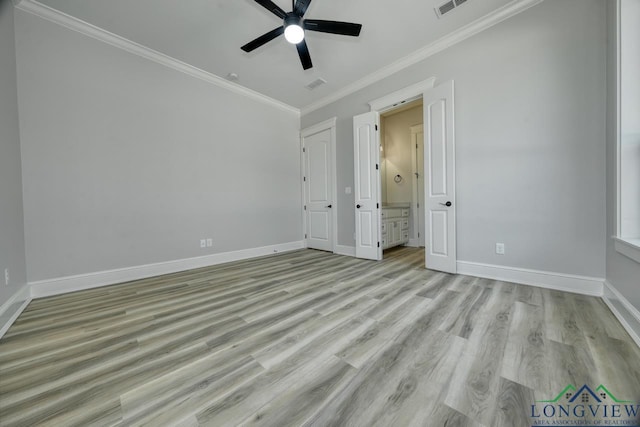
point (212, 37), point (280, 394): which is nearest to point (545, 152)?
point (280, 394)

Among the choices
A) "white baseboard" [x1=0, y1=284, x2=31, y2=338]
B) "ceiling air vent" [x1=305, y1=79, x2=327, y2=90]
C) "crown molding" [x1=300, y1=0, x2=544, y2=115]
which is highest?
"ceiling air vent" [x1=305, y1=79, x2=327, y2=90]

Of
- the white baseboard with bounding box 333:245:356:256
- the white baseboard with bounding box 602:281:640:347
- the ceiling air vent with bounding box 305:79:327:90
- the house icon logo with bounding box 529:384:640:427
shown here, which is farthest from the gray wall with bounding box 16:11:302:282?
the white baseboard with bounding box 602:281:640:347

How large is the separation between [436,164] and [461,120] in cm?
58

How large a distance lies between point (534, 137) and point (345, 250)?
2.96 meters

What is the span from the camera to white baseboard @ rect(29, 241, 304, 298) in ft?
7.71

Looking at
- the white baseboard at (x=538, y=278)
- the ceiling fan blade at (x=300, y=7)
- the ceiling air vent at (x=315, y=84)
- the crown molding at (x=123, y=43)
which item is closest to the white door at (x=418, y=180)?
the white baseboard at (x=538, y=278)

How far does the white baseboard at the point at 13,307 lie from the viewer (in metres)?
1.68

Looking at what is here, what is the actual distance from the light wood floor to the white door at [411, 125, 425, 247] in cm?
267

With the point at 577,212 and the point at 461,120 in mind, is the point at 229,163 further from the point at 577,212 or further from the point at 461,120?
the point at 577,212

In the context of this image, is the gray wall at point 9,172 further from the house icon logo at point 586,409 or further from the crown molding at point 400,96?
the crown molding at point 400,96

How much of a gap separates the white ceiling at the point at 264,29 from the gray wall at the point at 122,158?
1.30ft

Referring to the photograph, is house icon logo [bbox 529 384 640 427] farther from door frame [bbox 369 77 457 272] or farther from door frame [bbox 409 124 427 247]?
door frame [bbox 409 124 427 247]

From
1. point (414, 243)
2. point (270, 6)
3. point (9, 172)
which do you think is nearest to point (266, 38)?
point (270, 6)

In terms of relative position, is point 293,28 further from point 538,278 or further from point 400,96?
point 538,278
